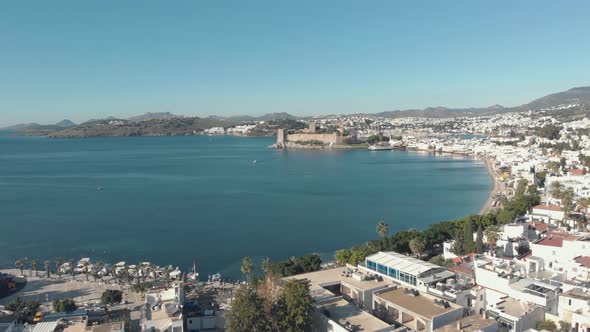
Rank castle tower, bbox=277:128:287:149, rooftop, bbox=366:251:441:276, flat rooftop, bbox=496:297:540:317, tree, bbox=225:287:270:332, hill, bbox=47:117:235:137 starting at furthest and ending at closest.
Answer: hill, bbox=47:117:235:137 < castle tower, bbox=277:128:287:149 < rooftop, bbox=366:251:441:276 < flat rooftop, bbox=496:297:540:317 < tree, bbox=225:287:270:332

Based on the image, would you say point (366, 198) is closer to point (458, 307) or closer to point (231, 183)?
point (231, 183)

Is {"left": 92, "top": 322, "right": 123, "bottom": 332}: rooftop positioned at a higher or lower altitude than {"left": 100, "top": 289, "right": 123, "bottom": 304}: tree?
higher

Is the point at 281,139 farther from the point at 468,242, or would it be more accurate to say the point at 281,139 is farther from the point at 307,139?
the point at 468,242

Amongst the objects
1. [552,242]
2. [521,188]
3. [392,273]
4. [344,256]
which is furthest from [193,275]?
[521,188]

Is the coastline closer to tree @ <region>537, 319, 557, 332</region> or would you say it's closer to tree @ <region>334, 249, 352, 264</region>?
tree @ <region>334, 249, 352, 264</region>

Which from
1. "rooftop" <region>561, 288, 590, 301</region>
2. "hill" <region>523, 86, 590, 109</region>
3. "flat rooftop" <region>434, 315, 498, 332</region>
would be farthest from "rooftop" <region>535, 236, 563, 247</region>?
"hill" <region>523, 86, 590, 109</region>

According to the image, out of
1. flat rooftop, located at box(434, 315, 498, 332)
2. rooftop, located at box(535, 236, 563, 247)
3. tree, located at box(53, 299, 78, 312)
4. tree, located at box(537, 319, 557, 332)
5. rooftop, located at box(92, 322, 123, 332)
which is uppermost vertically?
rooftop, located at box(92, 322, 123, 332)
